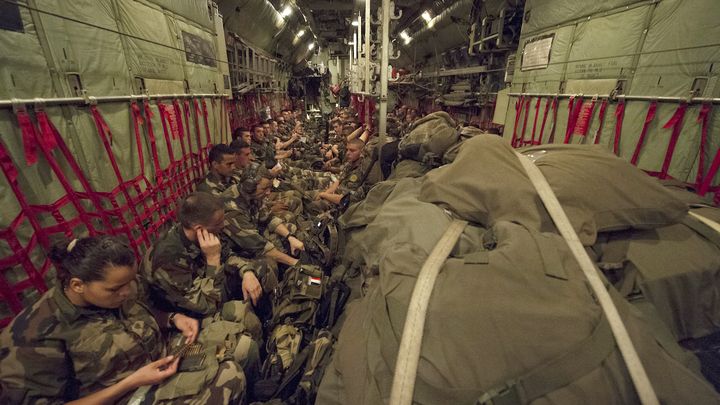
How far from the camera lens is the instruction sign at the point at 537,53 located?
160 inches

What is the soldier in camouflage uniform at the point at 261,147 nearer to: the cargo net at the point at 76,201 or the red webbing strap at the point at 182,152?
the red webbing strap at the point at 182,152

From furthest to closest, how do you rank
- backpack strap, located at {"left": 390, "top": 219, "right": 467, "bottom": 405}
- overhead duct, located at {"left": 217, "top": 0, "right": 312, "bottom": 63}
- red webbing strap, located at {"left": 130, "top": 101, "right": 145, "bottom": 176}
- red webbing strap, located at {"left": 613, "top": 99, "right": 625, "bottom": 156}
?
1. overhead duct, located at {"left": 217, "top": 0, "right": 312, "bottom": 63}
2. red webbing strap, located at {"left": 613, "top": 99, "right": 625, "bottom": 156}
3. red webbing strap, located at {"left": 130, "top": 101, "right": 145, "bottom": 176}
4. backpack strap, located at {"left": 390, "top": 219, "right": 467, "bottom": 405}

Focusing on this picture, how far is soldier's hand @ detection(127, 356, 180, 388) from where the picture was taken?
1.47m

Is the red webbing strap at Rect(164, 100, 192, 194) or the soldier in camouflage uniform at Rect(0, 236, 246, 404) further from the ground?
the red webbing strap at Rect(164, 100, 192, 194)

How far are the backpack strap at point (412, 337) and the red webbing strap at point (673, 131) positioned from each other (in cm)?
279

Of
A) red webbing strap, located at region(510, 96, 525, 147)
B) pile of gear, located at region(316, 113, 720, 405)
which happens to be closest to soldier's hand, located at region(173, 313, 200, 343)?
pile of gear, located at region(316, 113, 720, 405)

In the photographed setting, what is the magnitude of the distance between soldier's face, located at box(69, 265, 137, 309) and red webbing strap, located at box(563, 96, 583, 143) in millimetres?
4414

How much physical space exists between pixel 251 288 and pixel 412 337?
1.77m

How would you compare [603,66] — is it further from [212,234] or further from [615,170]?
[212,234]

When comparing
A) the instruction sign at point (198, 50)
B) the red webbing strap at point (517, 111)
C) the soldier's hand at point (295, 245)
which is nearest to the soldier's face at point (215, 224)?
the soldier's hand at point (295, 245)

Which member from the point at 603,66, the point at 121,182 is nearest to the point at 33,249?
the point at 121,182

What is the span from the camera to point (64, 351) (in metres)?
1.37

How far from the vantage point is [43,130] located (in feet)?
5.68

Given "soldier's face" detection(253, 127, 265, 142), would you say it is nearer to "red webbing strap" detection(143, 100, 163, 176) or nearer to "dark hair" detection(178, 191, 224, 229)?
"red webbing strap" detection(143, 100, 163, 176)
